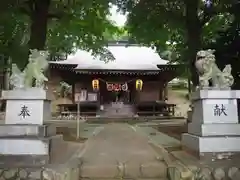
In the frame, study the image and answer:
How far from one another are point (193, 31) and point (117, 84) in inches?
508

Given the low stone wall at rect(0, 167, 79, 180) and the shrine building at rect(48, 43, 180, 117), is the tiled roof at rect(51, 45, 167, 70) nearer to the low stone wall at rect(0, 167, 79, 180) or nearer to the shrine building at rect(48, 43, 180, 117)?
the shrine building at rect(48, 43, 180, 117)

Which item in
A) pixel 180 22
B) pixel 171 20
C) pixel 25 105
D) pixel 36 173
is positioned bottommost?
pixel 36 173

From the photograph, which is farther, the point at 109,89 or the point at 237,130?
the point at 109,89

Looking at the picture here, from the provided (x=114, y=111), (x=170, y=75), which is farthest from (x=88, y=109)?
(x=170, y=75)

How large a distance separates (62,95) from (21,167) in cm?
2731

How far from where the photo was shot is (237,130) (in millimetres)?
7312

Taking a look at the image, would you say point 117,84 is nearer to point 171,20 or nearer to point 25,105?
point 171,20

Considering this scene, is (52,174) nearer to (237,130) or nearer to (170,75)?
(237,130)

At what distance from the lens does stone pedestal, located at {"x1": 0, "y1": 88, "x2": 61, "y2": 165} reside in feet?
23.4

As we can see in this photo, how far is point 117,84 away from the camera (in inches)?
982

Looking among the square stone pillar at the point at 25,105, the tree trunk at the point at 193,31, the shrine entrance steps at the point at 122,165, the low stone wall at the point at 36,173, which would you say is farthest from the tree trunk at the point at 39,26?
the low stone wall at the point at 36,173

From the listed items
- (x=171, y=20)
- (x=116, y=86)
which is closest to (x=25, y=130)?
(x=171, y=20)

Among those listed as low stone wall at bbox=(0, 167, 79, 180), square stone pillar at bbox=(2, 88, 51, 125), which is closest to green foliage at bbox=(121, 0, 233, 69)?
square stone pillar at bbox=(2, 88, 51, 125)

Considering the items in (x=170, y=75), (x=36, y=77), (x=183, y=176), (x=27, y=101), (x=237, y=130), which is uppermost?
(x=170, y=75)
